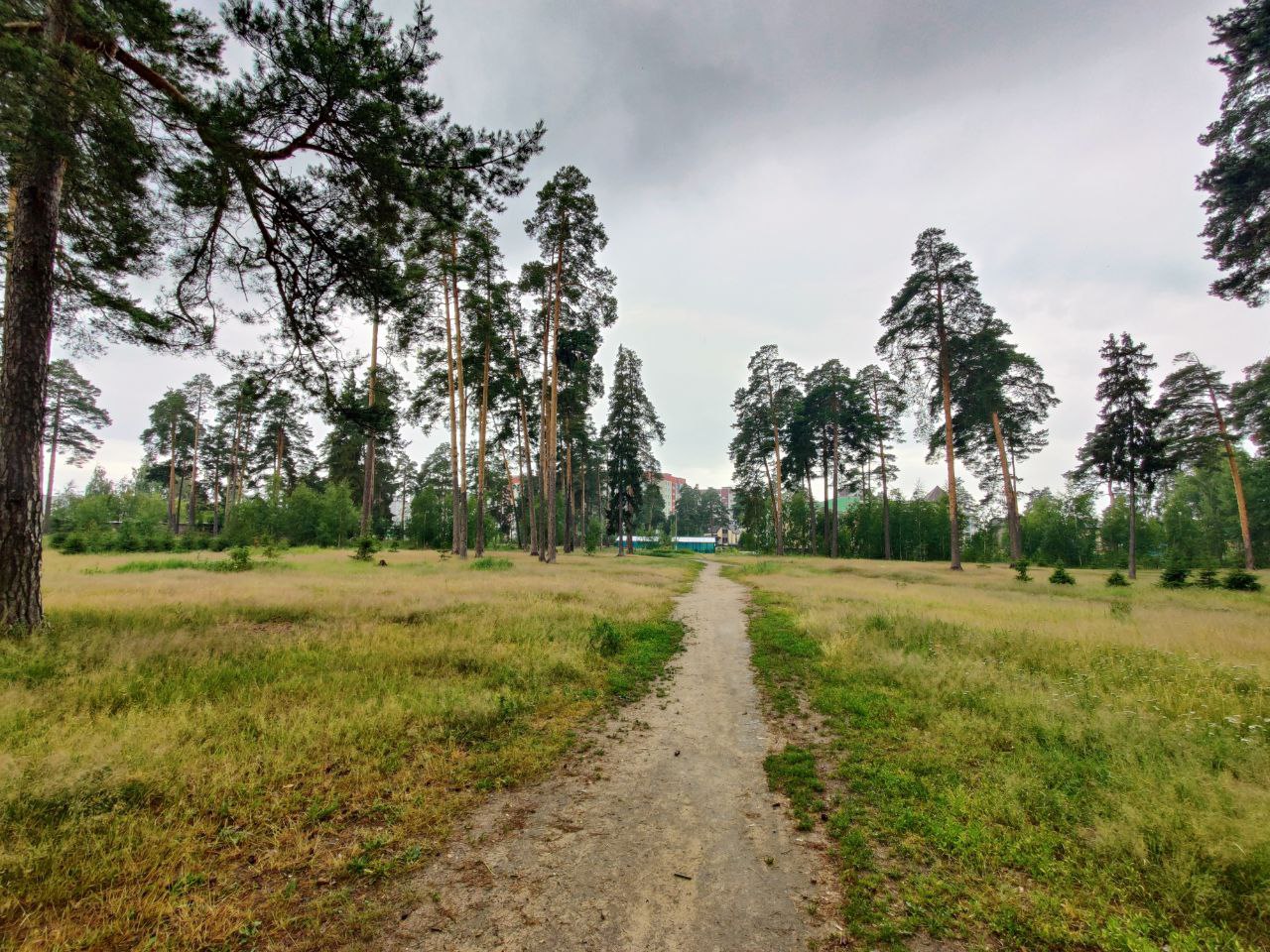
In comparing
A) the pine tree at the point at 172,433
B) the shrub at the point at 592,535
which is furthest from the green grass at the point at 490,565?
the pine tree at the point at 172,433

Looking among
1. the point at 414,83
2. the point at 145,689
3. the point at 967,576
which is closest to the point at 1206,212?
the point at 967,576

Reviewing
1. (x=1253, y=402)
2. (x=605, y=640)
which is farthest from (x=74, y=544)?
(x=1253, y=402)

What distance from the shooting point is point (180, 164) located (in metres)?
7.74

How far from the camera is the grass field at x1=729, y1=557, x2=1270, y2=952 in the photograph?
9.86 ft

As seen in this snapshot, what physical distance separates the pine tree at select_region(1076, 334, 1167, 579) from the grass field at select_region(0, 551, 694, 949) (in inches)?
1313

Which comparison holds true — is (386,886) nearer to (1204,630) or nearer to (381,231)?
(381,231)

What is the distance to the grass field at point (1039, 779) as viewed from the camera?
9.86 ft

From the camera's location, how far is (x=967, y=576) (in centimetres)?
2533

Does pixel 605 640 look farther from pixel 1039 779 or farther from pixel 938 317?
pixel 938 317

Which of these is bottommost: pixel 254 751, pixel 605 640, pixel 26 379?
pixel 605 640

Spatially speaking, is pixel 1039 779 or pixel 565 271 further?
pixel 565 271

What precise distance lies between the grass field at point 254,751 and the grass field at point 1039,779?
10.2ft

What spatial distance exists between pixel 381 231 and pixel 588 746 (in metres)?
9.32

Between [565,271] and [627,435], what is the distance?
1954 cm
